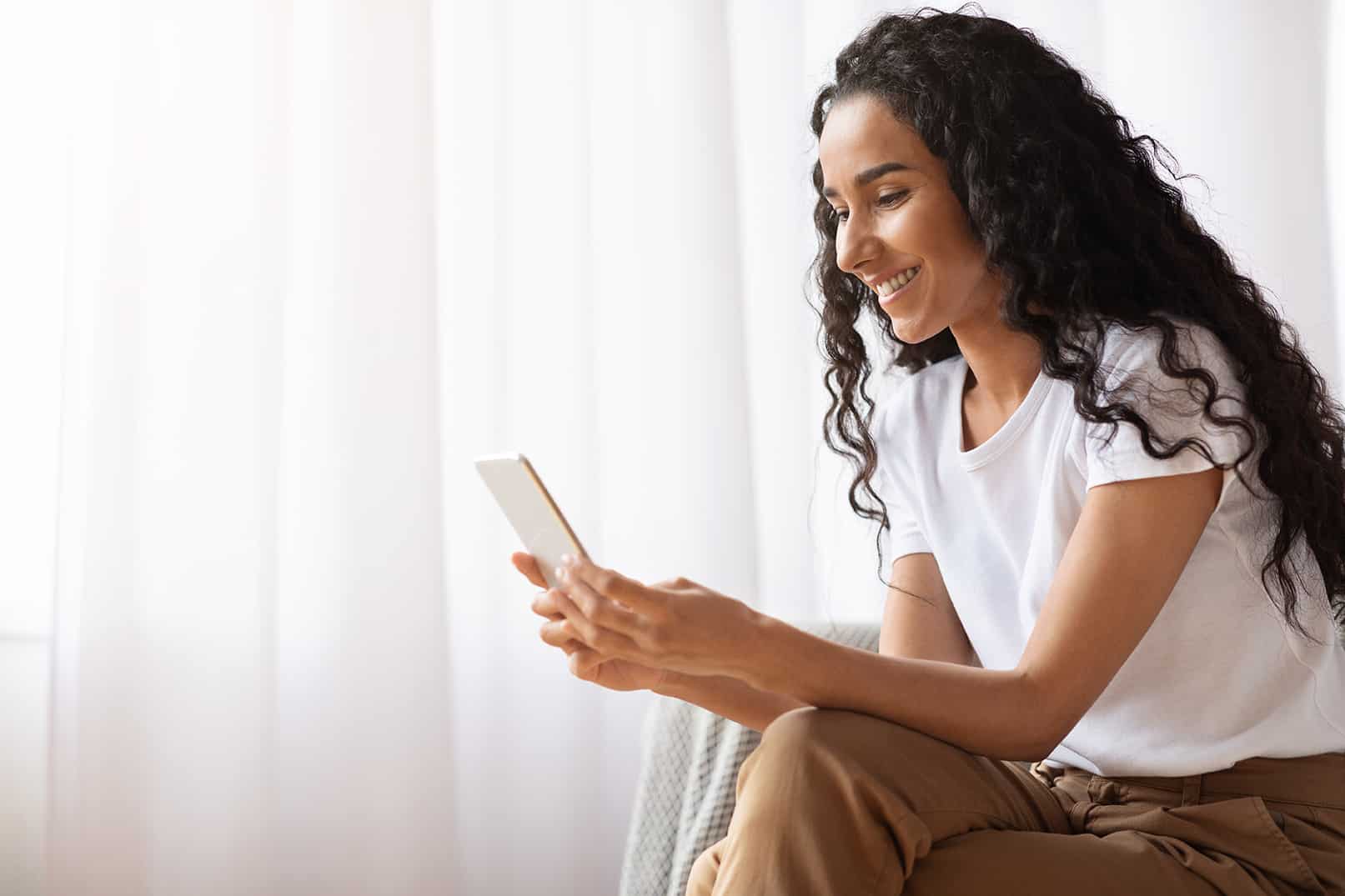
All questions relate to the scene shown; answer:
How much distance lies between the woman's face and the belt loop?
0.43 meters

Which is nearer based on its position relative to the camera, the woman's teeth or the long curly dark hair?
the long curly dark hair

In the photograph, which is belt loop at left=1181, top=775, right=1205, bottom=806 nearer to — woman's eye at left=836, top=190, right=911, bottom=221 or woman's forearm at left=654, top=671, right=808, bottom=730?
woman's forearm at left=654, top=671, right=808, bottom=730

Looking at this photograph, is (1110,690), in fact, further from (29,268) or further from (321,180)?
(29,268)

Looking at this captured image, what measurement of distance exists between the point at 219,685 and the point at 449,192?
32.0 inches

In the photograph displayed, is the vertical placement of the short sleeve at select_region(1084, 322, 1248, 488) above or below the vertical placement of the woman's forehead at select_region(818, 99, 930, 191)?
below

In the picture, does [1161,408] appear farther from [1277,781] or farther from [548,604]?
[548,604]

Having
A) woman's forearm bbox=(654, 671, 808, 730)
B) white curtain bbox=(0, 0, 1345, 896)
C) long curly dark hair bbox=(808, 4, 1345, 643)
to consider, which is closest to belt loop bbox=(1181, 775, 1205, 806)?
long curly dark hair bbox=(808, 4, 1345, 643)

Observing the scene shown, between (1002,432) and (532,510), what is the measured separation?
438 millimetres

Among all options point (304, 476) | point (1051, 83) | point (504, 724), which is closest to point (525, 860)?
point (504, 724)

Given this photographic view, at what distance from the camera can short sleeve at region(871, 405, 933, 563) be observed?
1297 mm

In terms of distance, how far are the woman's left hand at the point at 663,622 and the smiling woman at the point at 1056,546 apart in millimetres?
13

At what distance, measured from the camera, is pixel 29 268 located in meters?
2.06

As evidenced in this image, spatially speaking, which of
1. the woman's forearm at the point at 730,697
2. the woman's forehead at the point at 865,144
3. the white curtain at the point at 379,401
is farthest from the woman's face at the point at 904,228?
the white curtain at the point at 379,401

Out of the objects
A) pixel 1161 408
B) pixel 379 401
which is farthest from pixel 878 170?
pixel 379 401
